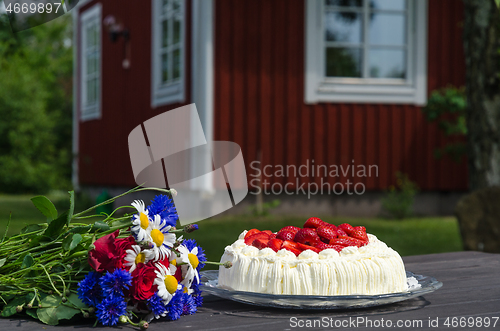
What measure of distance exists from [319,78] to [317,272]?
6.82 meters

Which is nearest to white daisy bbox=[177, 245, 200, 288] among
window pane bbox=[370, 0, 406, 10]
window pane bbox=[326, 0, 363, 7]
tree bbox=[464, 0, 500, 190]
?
tree bbox=[464, 0, 500, 190]

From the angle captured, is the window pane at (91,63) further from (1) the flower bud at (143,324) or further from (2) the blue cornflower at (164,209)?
(1) the flower bud at (143,324)

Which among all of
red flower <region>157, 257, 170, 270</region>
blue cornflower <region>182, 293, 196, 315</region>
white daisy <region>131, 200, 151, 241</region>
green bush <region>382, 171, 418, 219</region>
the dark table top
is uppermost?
white daisy <region>131, 200, 151, 241</region>

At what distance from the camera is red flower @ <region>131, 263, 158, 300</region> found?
3.97 ft

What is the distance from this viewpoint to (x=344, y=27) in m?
8.23

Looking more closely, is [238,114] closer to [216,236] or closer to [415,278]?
[216,236]

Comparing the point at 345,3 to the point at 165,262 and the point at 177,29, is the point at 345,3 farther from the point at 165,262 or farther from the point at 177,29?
the point at 165,262

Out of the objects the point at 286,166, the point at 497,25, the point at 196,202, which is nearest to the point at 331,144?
the point at 286,166

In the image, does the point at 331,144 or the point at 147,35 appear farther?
the point at 147,35

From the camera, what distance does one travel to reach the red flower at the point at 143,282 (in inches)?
47.6

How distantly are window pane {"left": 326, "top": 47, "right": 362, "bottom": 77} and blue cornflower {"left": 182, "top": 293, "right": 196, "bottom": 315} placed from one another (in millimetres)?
7014

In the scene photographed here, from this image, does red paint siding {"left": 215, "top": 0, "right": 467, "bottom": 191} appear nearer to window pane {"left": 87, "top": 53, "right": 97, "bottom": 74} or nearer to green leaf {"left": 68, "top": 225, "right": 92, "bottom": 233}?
window pane {"left": 87, "top": 53, "right": 97, "bottom": 74}

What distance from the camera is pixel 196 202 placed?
7.66 metres

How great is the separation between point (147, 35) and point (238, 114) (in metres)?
2.46
